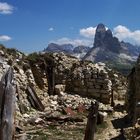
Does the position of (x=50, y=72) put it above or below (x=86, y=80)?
above

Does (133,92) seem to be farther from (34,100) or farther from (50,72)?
(50,72)

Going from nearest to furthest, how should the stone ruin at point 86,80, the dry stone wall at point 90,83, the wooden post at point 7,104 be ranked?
1. the wooden post at point 7,104
2. the dry stone wall at point 90,83
3. the stone ruin at point 86,80

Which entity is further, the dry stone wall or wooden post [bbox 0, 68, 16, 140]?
the dry stone wall

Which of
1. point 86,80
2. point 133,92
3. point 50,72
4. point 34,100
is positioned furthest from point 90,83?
point 34,100

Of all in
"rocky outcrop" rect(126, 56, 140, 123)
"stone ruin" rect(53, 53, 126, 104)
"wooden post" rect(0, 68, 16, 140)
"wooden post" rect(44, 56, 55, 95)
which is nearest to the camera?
"wooden post" rect(0, 68, 16, 140)

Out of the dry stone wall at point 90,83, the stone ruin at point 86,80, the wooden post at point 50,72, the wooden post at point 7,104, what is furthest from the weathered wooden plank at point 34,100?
the wooden post at point 7,104

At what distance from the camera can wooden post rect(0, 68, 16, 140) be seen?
7383mm

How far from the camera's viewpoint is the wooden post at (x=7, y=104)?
7.38 metres

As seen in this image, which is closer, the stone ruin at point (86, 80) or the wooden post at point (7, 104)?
the wooden post at point (7, 104)

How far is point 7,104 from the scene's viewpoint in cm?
743

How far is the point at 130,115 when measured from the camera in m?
25.0

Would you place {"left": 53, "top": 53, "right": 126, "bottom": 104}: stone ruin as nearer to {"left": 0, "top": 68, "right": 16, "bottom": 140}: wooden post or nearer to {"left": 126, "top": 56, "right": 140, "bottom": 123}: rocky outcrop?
{"left": 126, "top": 56, "right": 140, "bottom": 123}: rocky outcrop

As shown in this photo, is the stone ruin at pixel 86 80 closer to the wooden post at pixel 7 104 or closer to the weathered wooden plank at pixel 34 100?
the weathered wooden plank at pixel 34 100

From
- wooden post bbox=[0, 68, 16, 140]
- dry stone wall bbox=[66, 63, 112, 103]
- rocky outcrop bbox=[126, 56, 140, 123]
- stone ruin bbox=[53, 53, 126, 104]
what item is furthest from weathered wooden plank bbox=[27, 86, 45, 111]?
wooden post bbox=[0, 68, 16, 140]
